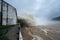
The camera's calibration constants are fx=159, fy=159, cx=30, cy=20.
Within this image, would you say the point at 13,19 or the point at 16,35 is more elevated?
the point at 13,19

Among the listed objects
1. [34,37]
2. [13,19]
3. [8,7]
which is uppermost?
[8,7]

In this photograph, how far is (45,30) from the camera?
386 inches

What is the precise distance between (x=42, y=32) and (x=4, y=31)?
4.05 meters

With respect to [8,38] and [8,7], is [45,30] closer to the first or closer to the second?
[8,7]

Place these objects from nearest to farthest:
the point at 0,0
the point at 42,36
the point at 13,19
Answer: the point at 0,0 → the point at 13,19 → the point at 42,36

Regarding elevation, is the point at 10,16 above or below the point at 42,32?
above

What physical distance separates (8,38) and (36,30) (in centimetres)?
455

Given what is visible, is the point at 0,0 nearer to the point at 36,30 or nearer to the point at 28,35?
the point at 28,35

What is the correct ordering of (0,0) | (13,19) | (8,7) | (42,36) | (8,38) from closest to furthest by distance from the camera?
(8,38) < (0,0) < (8,7) < (13,19) < (42,36)

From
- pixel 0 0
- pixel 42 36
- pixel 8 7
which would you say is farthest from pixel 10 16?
pixel 42 36

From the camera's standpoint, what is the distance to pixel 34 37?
883 cm

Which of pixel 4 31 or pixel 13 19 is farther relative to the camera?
→ pixel 13 19

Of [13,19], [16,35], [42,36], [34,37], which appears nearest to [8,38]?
[16,35]

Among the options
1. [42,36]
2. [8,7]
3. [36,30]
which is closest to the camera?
[8,7]
